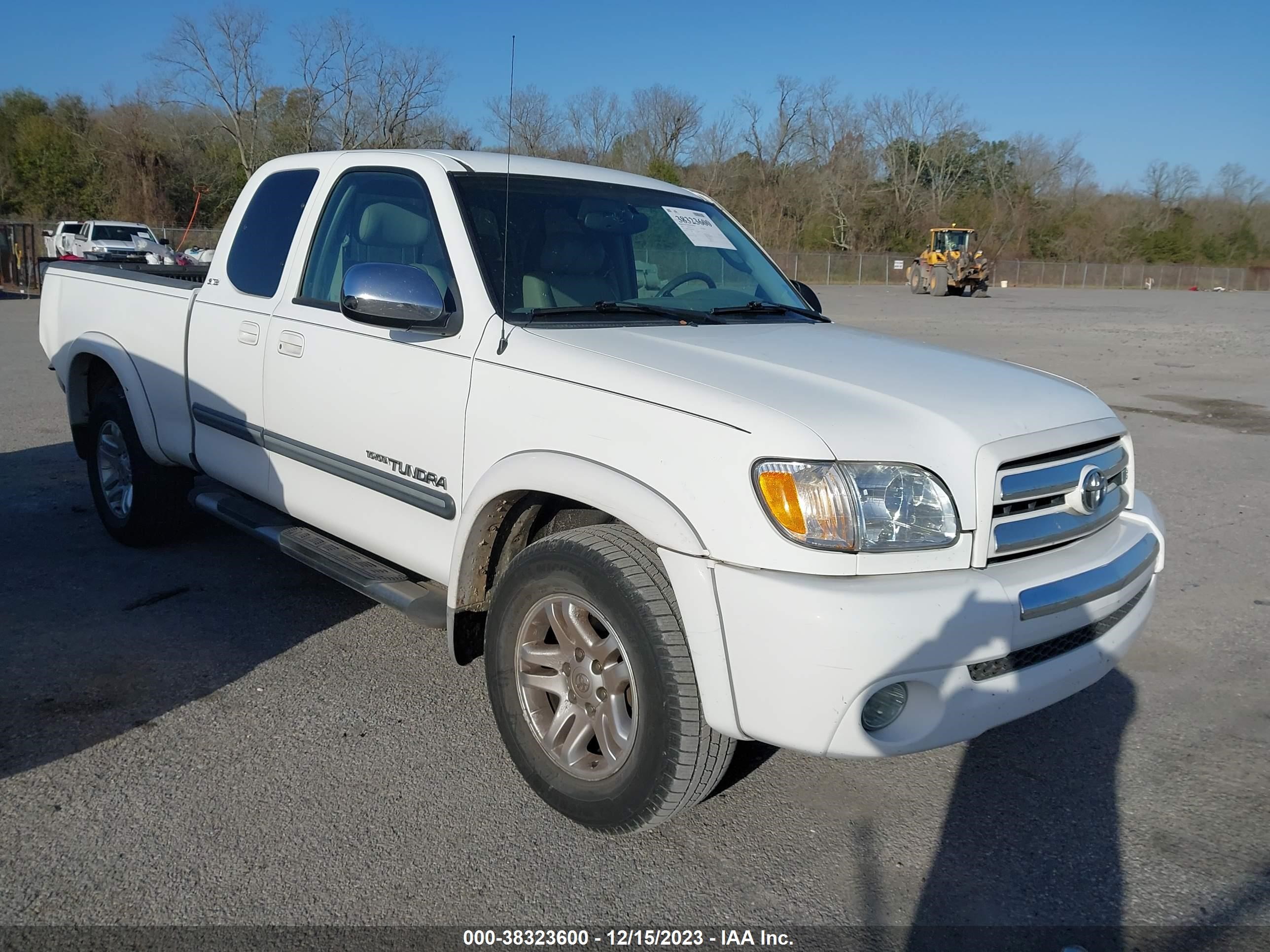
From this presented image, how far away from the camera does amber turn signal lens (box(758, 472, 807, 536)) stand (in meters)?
2.55

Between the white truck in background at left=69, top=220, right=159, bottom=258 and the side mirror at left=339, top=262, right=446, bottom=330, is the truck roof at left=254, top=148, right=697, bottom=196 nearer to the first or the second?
the side mirror at left=339, top=262, right=446, bottom=330

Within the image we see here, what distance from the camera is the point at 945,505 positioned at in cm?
265

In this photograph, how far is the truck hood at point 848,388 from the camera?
2.66m

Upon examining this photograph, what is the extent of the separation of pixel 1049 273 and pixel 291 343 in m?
73.4

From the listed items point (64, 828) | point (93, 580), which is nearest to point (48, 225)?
point (93, 580)

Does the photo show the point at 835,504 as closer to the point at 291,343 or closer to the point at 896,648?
the point at 896,648

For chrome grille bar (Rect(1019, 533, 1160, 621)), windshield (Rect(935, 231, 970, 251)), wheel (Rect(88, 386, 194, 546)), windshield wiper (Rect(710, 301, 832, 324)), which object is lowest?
wheel (Rect(88, 386, 194, 546))

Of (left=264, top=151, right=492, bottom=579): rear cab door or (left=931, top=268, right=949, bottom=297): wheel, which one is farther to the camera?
(left=931, top=268, right=949, bottom=297): wheel

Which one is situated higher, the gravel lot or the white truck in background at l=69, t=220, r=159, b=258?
the white truck in background at l=69, t=220, r=159, b=258

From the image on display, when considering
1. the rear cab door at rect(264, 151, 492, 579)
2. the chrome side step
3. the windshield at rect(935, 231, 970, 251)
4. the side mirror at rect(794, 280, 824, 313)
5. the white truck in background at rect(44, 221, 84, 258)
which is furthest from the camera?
the windshield at rect(935, 231, 970, 251)

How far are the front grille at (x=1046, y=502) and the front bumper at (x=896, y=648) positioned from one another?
0.07 m

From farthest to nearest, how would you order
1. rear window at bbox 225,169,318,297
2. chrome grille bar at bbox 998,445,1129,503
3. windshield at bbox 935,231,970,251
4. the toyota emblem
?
windshield at bbox 935,231,970,251 → rear window at bbox 225,169,318,297 → the toyota emblem → chrome grille bar at bbox 998,445,1129,503

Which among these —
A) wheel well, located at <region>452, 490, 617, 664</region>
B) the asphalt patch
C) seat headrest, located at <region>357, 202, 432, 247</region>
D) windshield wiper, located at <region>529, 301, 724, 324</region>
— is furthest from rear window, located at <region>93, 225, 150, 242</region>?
wheel well, located at <region>452, 490, 617, 664</region>

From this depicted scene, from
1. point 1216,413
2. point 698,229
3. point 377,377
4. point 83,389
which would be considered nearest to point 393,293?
point 377,377
